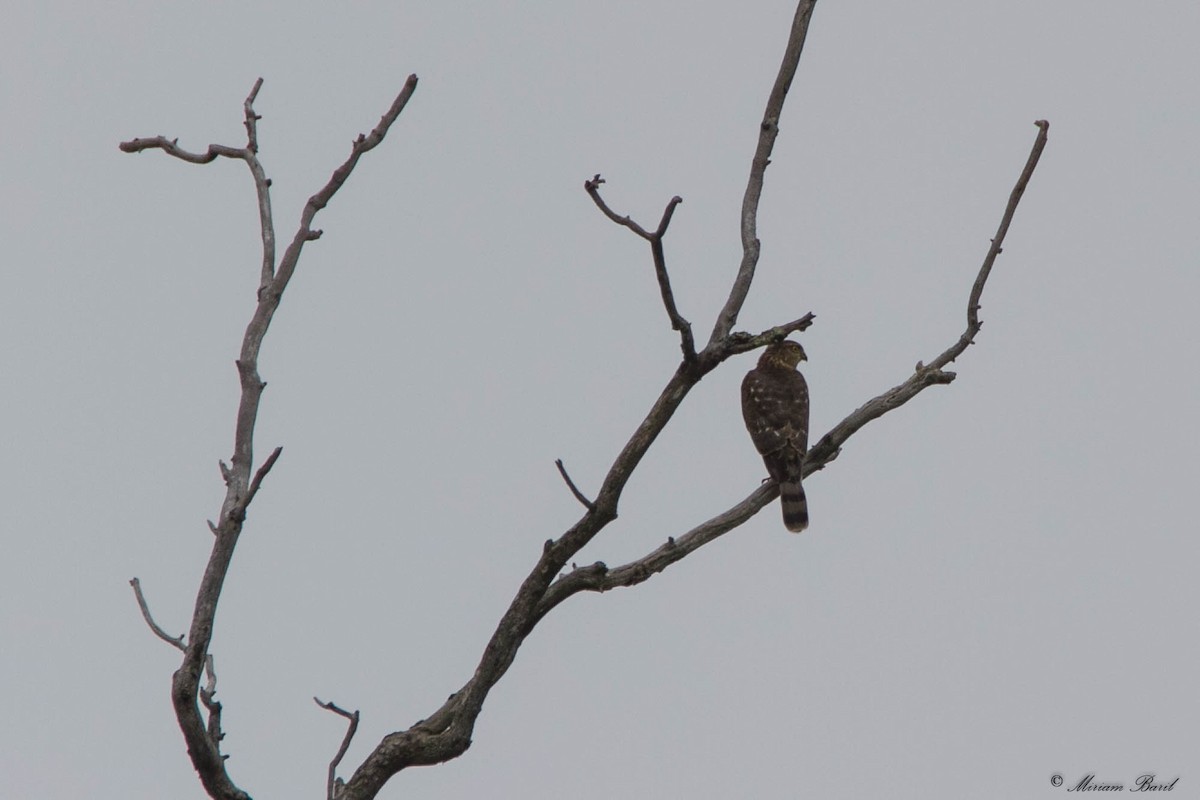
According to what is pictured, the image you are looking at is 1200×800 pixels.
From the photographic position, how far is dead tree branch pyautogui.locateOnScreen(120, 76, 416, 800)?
596cm

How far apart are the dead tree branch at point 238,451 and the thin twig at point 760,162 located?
166 cm

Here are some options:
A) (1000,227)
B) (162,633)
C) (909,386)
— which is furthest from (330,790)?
(1000,227)

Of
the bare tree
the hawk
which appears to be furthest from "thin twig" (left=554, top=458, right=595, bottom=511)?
the hawk

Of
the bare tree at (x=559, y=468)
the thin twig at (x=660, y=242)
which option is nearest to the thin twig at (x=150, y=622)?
the bare tree at (x=559, y=468)

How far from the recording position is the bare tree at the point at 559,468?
601cm

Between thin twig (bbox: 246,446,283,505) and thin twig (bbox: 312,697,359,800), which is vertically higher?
thin twig (bbox: 246,446,283,505)

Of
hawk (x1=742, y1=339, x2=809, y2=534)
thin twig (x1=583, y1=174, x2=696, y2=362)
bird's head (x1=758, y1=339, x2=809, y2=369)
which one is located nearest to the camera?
thin twig (x1=583, y1=174, x2=696, y2=362)

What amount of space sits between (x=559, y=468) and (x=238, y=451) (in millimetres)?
1457

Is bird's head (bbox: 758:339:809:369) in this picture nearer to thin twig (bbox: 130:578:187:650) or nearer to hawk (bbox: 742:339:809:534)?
hawk (bbox: 742:339:809:534)

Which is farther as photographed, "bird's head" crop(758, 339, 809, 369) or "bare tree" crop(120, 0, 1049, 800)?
"bird's head" crop(758, 339, 809, 369)

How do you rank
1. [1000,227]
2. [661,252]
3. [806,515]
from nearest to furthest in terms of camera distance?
[661,252] < [1000,227] < [806,515]

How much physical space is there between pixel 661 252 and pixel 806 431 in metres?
4.44

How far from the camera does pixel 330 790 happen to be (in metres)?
6.44

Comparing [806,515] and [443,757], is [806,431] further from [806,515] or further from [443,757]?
[443,757]
